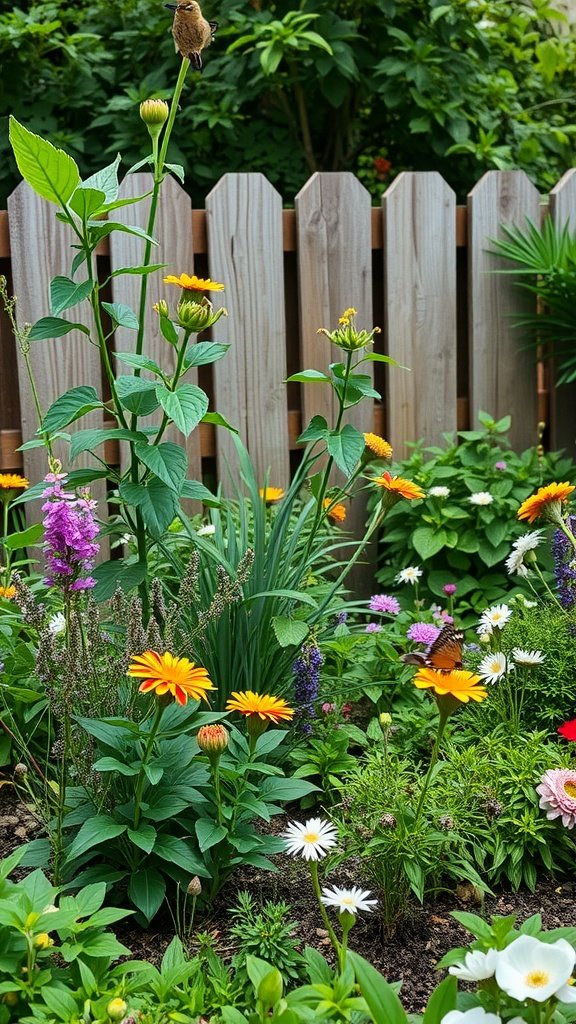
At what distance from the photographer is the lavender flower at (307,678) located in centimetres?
235

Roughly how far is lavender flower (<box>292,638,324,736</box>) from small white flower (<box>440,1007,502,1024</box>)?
42.3 inches

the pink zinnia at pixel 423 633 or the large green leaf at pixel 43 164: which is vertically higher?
the large green leaf at pixel 43 164

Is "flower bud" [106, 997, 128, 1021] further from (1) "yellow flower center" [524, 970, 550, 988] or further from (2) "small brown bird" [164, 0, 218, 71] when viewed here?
(2) "small brown bird" [164, 0, 218, 71]

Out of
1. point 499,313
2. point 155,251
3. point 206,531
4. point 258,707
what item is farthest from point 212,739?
point 499,313

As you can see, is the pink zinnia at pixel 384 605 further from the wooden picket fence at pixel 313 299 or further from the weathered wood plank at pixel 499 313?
the weathered wood plank at pixel 499 313

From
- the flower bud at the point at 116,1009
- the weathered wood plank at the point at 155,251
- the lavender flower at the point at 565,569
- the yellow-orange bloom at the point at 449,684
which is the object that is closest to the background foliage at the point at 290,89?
the weathered wood plank at the point at 155,251

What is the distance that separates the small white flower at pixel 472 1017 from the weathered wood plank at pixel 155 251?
7.66ft

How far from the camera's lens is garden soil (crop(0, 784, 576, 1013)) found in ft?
6.04

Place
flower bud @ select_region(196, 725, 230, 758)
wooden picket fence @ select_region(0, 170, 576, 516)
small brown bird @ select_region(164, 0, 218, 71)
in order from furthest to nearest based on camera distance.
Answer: wooden picket fence @ select_region(0, 170, 576, 516), small brown bird @ select_region(164, 0, 218, 71), flower bud @ select_region(196, 725, 230, 758)

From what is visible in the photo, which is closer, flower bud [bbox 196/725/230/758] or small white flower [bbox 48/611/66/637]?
flower bud [bbox 196/725/230/758]

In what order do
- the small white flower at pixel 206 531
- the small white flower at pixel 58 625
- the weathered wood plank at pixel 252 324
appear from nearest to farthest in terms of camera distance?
the small white flower at pixel 58 625, the small white flower at pixel 206 531, the weathered wood plank at pixel 252 324

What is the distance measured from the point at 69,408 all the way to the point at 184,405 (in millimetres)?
249

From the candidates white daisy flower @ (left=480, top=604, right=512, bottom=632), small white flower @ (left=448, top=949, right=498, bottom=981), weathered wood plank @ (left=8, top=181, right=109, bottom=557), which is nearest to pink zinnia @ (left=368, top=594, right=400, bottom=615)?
white daisy flower @ (left=480, top=604, right=512, bottom=632)

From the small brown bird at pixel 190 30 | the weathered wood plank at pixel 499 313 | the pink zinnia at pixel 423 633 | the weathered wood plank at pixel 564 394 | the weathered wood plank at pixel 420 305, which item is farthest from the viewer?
the weathered wood plank at pixel 564 394
